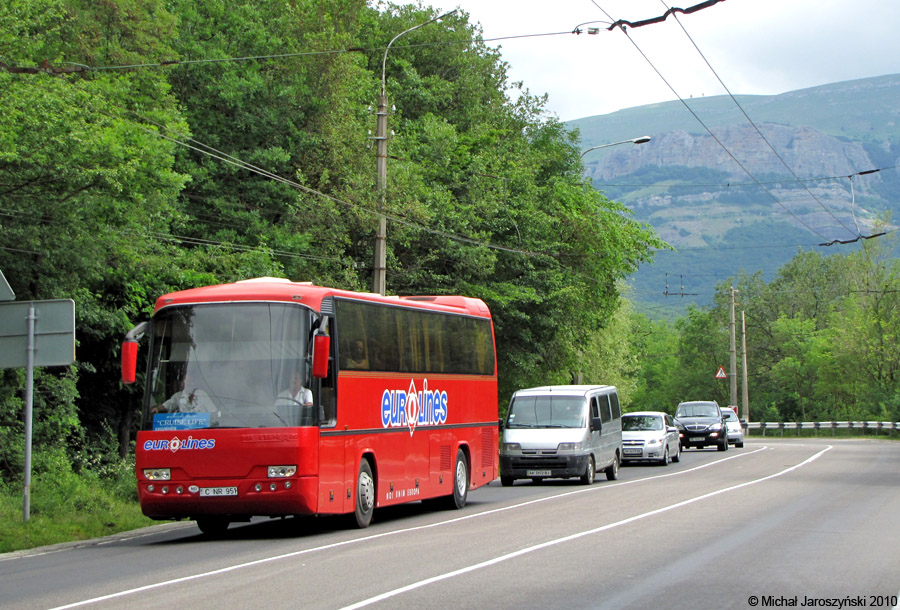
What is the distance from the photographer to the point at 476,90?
50.8m

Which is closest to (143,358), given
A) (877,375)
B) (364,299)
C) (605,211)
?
(364,299)

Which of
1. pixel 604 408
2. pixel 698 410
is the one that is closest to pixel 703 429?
pixel 698 410

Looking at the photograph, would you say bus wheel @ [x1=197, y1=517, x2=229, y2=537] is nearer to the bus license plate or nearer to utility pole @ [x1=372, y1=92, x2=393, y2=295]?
the bus license plate

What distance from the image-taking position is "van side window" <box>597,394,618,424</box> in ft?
92.6

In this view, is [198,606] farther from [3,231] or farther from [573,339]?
[573,339]

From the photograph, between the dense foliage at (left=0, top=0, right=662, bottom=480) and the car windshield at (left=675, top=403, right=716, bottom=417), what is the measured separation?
14.9 feet

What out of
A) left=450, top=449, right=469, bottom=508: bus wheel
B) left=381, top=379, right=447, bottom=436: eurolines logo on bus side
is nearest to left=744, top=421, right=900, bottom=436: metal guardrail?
left=450, top=449, right=469, bottom=508: bus wheel

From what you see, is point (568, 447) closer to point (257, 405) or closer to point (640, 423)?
point (640, 423)

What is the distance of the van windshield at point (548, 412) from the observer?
26672 mm

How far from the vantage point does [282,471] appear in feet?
49.2

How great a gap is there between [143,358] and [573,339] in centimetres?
1910

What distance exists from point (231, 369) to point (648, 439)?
22.6m

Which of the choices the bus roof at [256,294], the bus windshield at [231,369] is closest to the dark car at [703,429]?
the bus roof at [256,294]

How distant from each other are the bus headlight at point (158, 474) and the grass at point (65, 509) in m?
1.60
